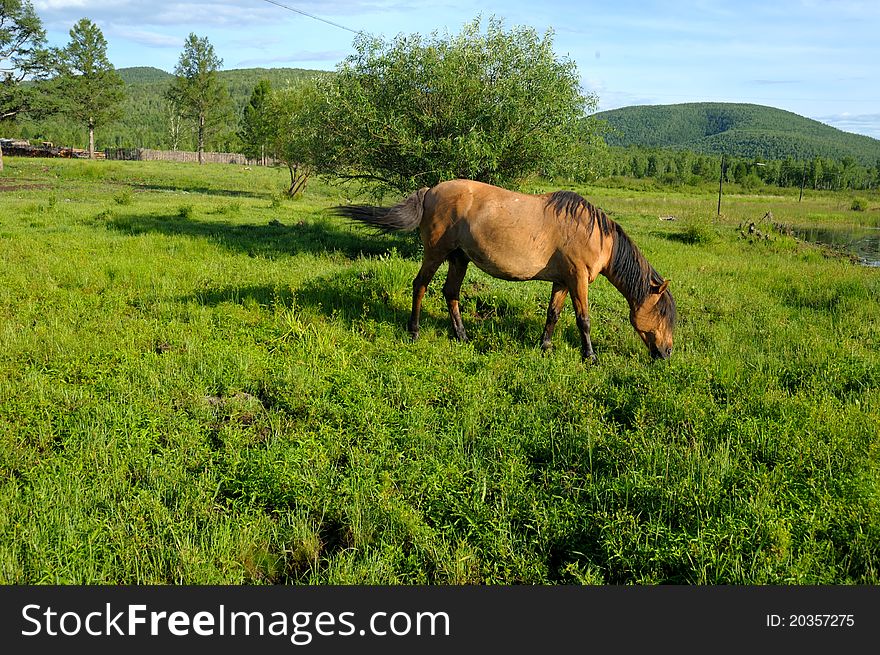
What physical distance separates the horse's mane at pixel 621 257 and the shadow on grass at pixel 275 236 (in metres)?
6.37

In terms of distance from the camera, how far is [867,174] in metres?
113

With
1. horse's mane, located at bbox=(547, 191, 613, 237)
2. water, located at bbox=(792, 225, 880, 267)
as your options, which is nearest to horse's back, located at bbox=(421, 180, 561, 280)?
horse's mane, located at bbox=(547, 191, 613, 237)

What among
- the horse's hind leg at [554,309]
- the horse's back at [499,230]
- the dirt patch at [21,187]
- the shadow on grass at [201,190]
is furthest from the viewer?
the shadow on grass at [201,190]

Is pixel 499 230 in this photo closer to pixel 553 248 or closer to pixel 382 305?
pixel 553 248

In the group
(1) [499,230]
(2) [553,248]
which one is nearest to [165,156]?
(1) [499,230]

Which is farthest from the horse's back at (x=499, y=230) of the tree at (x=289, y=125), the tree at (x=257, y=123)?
the tree at (x=257, y=123)

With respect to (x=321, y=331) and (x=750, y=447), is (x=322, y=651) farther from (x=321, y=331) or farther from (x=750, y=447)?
(x=321, y=331)

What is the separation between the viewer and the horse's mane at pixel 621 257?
8.06 m

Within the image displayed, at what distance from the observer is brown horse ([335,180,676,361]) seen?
8008mm

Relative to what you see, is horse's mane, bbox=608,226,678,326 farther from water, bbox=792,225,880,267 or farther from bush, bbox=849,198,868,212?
bush, bbox=849,198,868,212

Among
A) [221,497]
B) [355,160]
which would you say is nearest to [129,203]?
[355,160]

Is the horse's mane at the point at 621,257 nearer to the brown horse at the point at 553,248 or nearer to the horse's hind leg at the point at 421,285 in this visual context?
the brown horse at the point at 553,248

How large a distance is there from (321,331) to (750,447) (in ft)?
17.2

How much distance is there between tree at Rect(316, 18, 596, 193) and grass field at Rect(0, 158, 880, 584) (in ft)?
14.0
